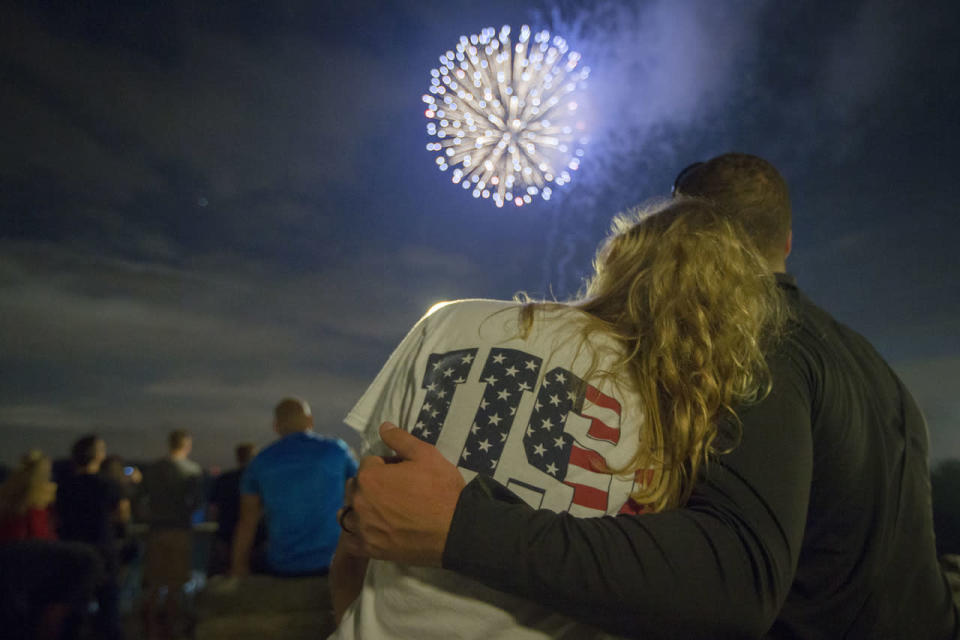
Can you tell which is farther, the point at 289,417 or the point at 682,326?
the point at 289,417

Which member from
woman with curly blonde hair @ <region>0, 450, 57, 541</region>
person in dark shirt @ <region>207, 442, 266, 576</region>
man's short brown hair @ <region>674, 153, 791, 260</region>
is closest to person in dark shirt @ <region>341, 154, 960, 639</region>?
man's short brown hair @ <region>674, 153, 791, 260</region>

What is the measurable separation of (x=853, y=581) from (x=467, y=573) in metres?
0.97

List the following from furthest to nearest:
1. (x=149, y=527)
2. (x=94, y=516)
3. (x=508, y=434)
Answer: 1. (x=149, y=527)
2. (x=94, y=516)
3. (x=508, y=434)

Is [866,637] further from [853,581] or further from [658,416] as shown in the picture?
[658,416]

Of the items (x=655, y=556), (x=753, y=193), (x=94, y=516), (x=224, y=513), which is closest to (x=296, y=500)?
(x=224, y=513)

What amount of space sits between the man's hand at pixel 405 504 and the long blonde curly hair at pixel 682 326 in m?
0.34

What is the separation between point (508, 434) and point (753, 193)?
1.57 meters

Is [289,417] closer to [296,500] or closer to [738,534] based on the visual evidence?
[296,500]

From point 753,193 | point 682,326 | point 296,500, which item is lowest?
point 296,500

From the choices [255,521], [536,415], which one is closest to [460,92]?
[255,521]

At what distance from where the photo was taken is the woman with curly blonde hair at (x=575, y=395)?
1.15 metres

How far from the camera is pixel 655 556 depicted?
0.97 m

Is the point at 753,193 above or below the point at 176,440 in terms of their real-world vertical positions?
above

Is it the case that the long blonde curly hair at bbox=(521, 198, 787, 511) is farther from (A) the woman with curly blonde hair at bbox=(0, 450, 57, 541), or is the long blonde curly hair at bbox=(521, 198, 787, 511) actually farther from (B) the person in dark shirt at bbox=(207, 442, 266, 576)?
(A) the woman with curly blonde hair at bbox=(0, 450, 57, 541)
